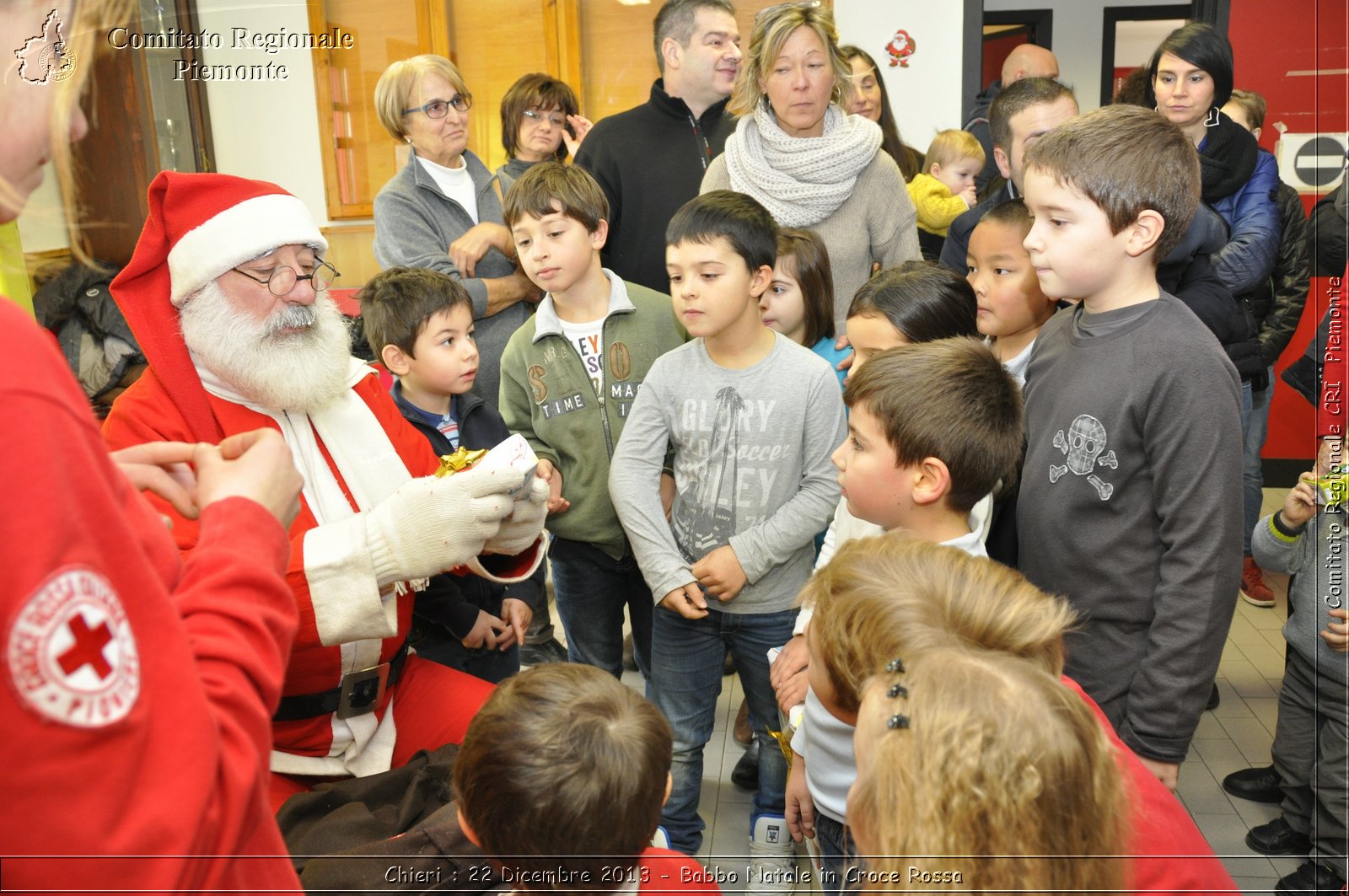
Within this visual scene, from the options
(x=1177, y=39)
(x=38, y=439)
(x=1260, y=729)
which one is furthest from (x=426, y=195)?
(x=1260, y=729)

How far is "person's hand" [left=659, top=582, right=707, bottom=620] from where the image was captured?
7.32 feet

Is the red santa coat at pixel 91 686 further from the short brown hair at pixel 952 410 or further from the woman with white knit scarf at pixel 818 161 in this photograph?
the woman with white knit scarf at pixel 818 161

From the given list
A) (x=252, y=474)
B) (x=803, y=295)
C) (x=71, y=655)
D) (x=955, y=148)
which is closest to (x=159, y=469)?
(x=252, y=474)

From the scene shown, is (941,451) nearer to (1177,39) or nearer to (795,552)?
(795,552)

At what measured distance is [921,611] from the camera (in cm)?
120

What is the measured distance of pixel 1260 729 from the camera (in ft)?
10.1

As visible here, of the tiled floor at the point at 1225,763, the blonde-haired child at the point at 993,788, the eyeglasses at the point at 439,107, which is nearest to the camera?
the blonde-haired child at the point at 993,788

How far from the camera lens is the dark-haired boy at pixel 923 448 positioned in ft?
Result: 5.70

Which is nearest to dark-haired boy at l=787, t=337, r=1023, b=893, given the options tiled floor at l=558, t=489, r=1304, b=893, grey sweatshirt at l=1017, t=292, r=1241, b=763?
grey sweatshirt at l=1017, t=292, r=1241, b=763

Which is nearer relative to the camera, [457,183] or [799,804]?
[799,804]

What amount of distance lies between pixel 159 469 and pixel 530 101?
3.02 meters

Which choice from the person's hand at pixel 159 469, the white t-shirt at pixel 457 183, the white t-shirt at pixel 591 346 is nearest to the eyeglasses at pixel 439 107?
the white t-shirt at pixel 457 183

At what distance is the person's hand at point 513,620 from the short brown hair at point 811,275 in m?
1.12

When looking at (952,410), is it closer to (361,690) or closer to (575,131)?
(361,690)
